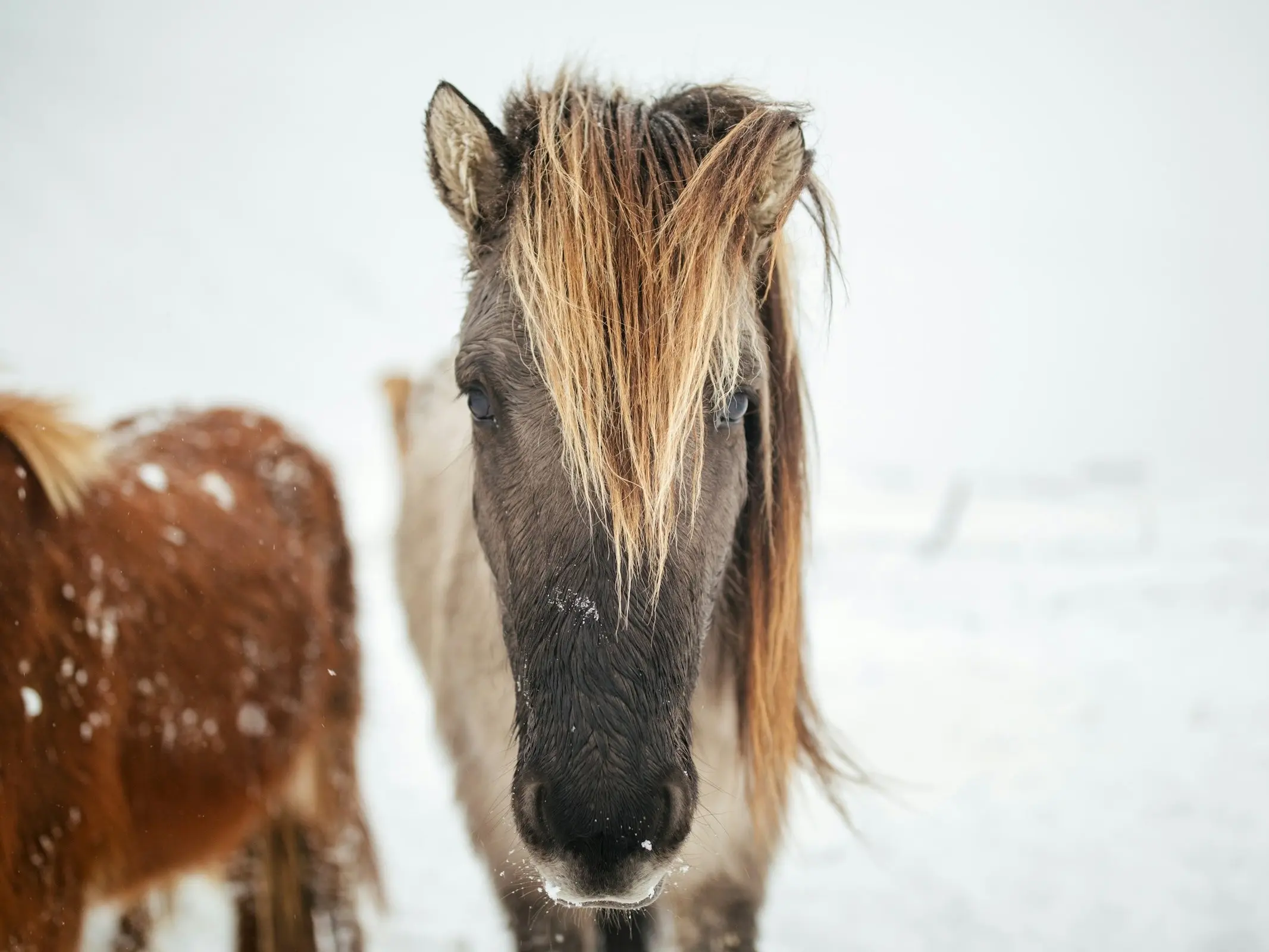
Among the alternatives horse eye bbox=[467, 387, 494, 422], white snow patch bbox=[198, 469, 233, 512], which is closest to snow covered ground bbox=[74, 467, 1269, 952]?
white snow patch bbox=[198, 469, 233, 512]

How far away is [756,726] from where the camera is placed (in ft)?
6.43

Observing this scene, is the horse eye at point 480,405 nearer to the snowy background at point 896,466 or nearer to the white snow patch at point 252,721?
the snowy background at point 896,466

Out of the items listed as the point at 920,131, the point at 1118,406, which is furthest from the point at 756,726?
the point at 920,131

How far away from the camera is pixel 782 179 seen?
153 centimetres

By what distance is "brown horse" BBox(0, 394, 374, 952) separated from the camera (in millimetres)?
1783

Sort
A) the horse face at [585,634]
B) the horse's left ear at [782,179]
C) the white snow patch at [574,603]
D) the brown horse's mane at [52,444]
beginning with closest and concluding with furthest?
the horse face at [585,634]
the white snow patch at [574,603]
the horse's left ear at [782,179]
the brown horse's mane at [52,444]

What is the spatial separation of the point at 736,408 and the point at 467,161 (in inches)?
34.8

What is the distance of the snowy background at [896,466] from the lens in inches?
122

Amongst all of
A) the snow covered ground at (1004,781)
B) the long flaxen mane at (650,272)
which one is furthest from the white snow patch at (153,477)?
the long flaxen mane at (650,272)

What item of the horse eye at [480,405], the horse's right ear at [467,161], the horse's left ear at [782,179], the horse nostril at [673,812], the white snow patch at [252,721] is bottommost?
the white snow patch at [252,721]

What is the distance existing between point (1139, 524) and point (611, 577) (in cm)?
1707

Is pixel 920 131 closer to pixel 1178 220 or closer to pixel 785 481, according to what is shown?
pixel 1178 220

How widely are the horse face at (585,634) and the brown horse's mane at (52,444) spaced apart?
4.29 feet

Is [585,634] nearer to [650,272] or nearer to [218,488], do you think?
[650,272]
